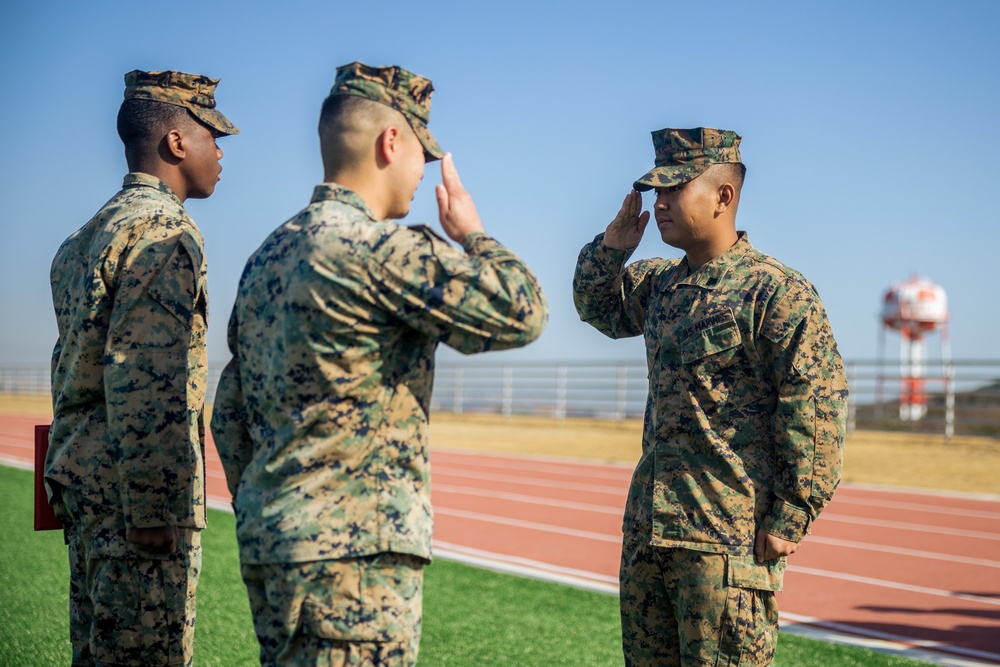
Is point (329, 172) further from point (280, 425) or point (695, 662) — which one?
point (695, 662)

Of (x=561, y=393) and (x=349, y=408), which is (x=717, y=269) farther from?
(x=561, y=393)

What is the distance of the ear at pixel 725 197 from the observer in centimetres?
346

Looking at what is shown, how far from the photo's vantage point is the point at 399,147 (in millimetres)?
2459

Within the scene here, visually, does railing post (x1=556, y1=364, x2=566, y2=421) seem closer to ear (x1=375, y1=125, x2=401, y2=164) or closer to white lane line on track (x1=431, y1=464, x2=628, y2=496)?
white lane line on track (x1=431, y1=464, x2=628, y2=496)

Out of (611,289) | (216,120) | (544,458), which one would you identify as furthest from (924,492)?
(216,120)

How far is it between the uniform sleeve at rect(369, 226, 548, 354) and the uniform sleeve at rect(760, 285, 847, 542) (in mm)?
1185

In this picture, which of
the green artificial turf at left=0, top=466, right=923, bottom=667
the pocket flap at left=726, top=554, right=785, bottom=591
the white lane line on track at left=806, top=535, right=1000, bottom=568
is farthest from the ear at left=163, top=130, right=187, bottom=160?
the white lane line on track at left=806, top=535, right=1000, bottom=568

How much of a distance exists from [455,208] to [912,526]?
9684 millimetres

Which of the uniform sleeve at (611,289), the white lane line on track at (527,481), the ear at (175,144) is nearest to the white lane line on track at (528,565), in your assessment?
the uniform sleeve at (611,289)

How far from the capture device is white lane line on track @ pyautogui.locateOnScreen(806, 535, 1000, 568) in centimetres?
898

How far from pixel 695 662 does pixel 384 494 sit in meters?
1.33

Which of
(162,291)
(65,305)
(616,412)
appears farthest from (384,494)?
(616,412)

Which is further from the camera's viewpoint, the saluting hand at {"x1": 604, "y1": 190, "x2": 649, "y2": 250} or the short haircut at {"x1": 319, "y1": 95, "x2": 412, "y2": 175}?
the saluting hand at {"x1": 604, "y1": 190, "x2": 649, "y2": 250}

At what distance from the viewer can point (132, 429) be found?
9.44 ft
